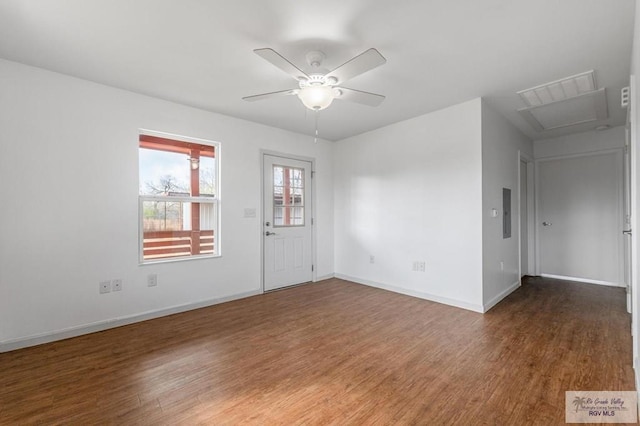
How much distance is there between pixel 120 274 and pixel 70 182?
3.38 feet

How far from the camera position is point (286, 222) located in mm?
4621

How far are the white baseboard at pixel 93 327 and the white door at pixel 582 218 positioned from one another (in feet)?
18.4

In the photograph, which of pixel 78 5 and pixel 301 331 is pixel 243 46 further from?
pixel 301 331

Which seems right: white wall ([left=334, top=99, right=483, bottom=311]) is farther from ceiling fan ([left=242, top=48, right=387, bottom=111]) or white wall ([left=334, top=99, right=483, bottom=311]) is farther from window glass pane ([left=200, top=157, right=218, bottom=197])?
window glass pane ([left=200, top=157, right=218, bottom=197])

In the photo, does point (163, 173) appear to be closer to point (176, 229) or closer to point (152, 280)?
point (176, 229)

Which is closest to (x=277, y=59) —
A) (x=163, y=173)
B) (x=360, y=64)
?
(x=360, y=64)

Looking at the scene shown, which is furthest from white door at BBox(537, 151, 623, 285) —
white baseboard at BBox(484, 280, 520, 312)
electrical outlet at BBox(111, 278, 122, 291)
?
electrical outlet at BBox(111, 278, 122, 291)

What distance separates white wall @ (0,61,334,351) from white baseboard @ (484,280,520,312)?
3463 millimetres

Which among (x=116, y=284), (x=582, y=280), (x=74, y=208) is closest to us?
(x=74, y=208)

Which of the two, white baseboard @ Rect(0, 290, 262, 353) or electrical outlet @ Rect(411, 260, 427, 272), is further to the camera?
electrical outlet @ Rect(411, 260, 427, 272)

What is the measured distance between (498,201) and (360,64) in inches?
112

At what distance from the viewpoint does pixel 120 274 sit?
3047 millimetres

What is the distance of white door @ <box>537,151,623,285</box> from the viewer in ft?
14.7

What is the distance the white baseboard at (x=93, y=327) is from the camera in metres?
2.51
